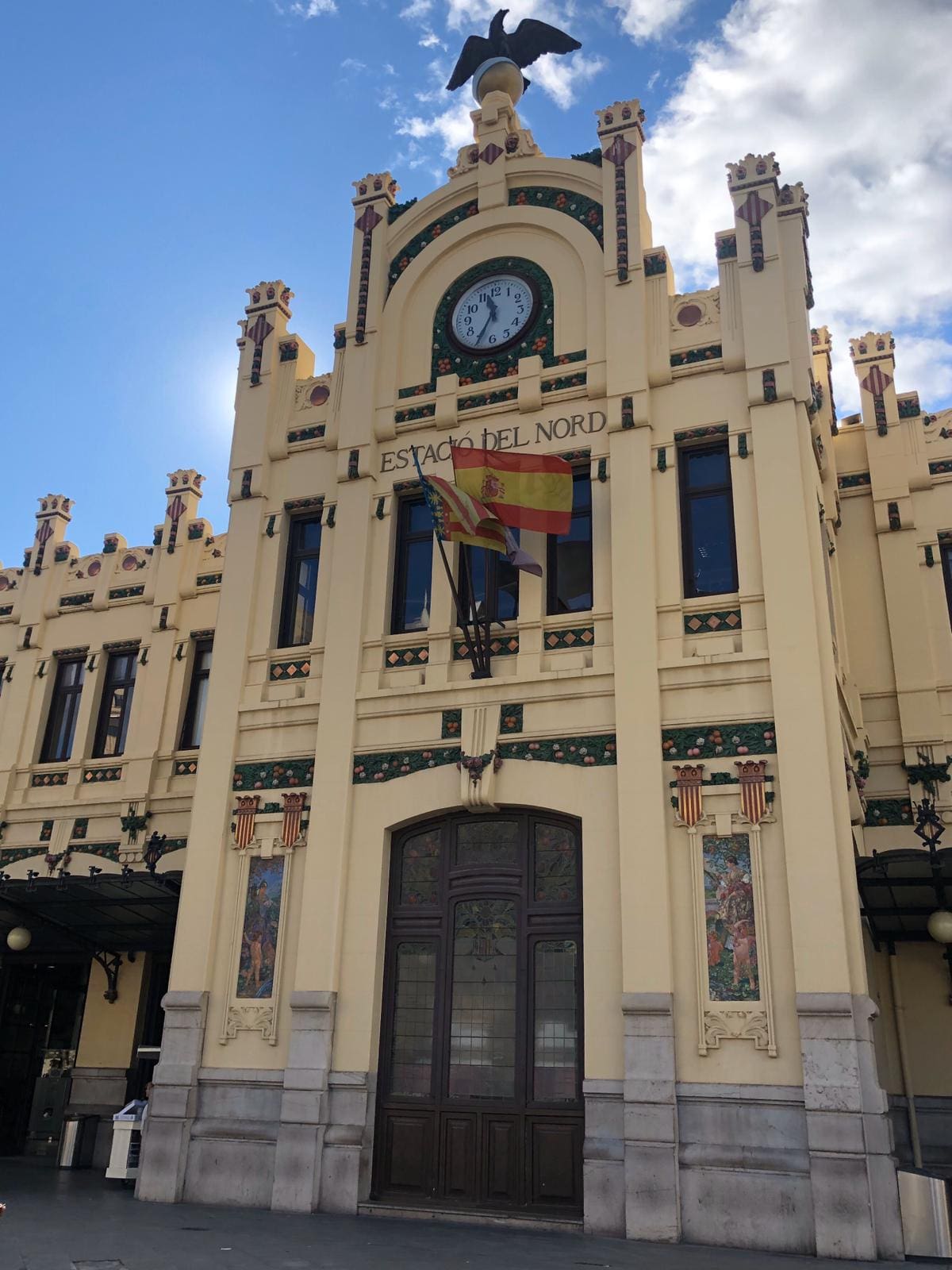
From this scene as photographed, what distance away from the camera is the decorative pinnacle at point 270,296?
19453mm

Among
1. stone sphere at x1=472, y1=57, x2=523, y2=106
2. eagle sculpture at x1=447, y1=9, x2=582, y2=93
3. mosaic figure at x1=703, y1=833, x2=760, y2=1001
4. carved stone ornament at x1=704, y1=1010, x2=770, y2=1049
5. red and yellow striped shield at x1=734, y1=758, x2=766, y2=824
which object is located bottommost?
carved stone ornament at x1=704, y1=1010, x2=770, y2=1049

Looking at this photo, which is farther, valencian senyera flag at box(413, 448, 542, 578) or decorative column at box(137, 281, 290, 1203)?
valencian senyera flag at box(413, 448, 542, 578)

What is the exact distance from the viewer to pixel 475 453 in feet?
49.6

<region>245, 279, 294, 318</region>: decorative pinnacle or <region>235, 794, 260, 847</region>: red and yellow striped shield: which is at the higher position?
<region>245, 279, 294, 318</region>: decorative pinnacle

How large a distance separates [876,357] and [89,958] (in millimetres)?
17522

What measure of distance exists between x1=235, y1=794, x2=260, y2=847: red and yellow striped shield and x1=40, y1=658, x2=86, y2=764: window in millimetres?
7490

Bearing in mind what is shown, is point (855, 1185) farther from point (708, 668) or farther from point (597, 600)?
point (597, 600)

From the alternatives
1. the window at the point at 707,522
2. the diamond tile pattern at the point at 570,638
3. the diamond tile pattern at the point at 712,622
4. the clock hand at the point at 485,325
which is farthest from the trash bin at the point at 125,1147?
the clock hand at the point at 485,325

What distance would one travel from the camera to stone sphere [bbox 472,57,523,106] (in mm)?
19812

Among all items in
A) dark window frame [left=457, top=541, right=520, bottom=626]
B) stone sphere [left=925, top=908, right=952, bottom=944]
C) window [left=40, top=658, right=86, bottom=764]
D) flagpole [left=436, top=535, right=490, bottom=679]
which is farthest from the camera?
window [left=40, top=658, right=86, bottom=764]

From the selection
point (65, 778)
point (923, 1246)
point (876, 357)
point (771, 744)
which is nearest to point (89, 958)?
point (65, 778)

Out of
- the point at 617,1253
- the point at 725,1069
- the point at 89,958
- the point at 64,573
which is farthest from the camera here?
the point at 64,573

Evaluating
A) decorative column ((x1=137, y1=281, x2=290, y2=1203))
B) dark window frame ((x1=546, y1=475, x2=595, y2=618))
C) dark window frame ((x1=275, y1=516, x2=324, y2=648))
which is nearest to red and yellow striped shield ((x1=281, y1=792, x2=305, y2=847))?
decorative column ((x1=137, y1=281, x2=290, y2=1203))

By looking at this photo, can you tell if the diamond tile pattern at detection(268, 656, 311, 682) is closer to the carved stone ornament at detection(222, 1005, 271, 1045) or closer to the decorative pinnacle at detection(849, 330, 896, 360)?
the carved stone ornament at detection(222, 1005, 271, 1045)
